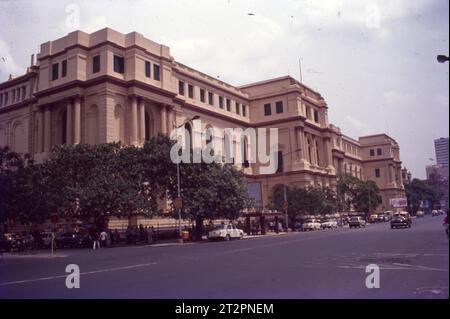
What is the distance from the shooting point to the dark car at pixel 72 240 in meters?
35.4

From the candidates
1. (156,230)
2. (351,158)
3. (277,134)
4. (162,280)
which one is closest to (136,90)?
(156,230)

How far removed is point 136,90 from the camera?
167 feet

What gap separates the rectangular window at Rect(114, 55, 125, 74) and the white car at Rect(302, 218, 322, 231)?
31.3m

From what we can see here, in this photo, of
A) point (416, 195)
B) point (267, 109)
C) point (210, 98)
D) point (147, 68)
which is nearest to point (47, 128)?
point (147, 68)

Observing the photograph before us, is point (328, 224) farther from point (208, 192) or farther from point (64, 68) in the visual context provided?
point (64, 68)

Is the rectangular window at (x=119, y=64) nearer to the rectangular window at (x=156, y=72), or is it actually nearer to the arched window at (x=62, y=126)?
the rectangular window at (x=156, y=72)

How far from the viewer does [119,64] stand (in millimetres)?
51625

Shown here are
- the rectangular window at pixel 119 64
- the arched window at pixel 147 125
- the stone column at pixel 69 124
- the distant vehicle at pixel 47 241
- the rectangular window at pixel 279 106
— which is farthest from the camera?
the rectangular window at pixel 279 106

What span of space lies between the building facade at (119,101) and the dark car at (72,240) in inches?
581

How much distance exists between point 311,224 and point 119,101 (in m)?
30.6

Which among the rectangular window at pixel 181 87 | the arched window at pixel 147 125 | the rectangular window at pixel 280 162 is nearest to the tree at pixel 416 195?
the rectangular window at pixel 280 162

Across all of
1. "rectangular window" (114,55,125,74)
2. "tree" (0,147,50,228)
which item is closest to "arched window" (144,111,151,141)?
"rectangular window" (114,55,125,74)
